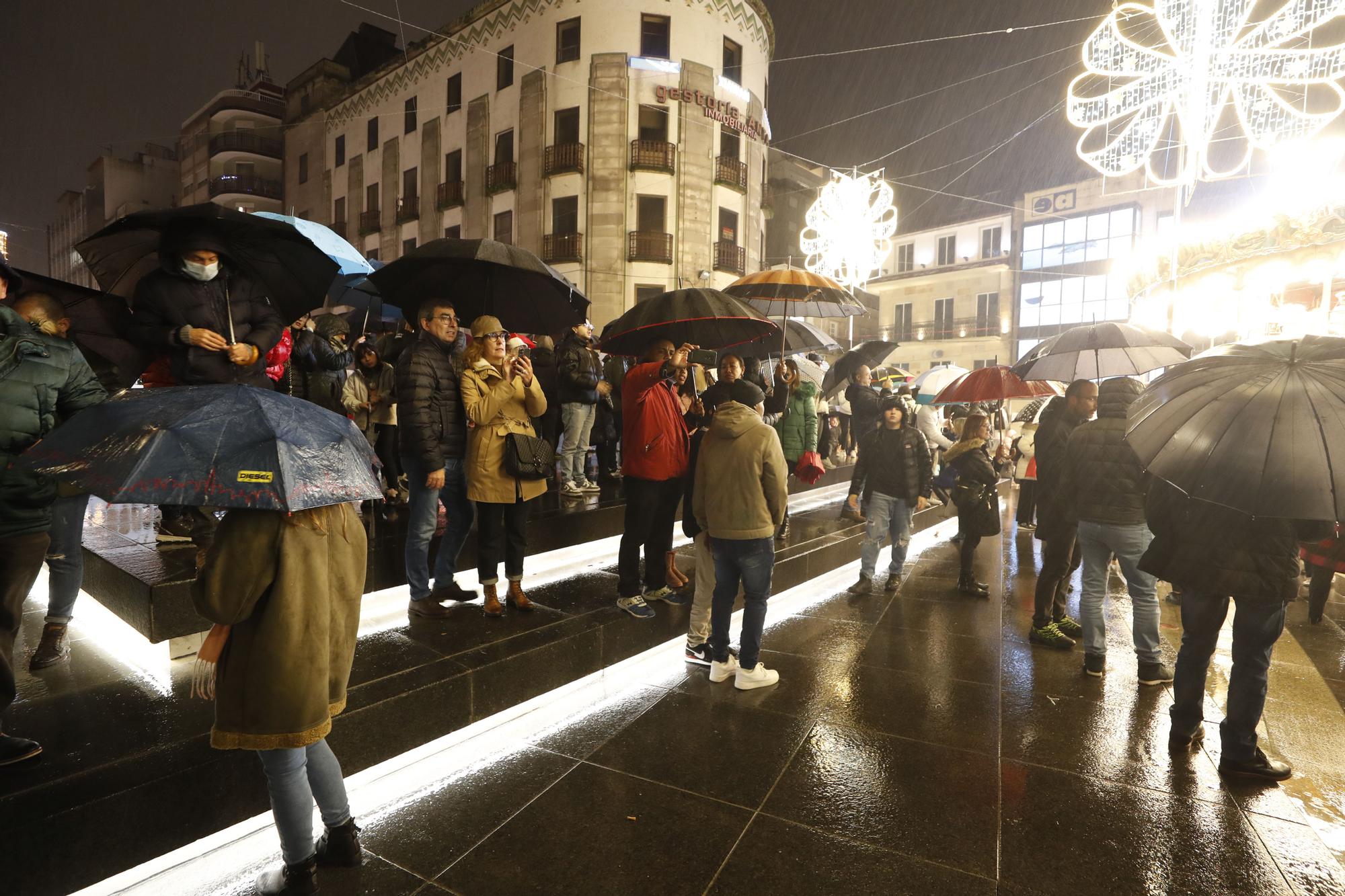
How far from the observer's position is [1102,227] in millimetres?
32375

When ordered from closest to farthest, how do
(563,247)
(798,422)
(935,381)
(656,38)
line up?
(798,422) < (935,381) < (656,38) < (563,247)

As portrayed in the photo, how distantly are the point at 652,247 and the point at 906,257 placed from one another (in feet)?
78.5

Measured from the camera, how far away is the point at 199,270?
3227 millimetres

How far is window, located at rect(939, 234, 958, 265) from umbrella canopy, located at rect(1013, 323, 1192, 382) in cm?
3384

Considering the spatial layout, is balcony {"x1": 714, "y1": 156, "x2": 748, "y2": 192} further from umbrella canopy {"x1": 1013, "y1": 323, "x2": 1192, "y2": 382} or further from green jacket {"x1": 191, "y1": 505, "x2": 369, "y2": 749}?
green jacket {"x1": 191, "y1": 505, "x2": 369, "y2": 749}

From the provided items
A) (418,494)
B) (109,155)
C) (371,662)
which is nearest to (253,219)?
(418,494)

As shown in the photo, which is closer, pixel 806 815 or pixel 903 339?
pixel 806 815

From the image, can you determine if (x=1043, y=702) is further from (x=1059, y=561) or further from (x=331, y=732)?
(x=331, y=732)

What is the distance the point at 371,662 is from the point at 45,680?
1.46 meters

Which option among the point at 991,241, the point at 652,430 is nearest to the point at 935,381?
the point at 652,430

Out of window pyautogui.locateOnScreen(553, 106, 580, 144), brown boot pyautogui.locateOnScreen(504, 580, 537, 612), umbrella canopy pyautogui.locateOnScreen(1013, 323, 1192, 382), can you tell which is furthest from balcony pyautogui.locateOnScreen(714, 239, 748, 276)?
brown boot pyautogui.locateOnScreen(504, 580, 537, 612)

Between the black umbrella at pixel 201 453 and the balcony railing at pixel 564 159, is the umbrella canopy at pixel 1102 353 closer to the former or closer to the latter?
the black umbrella at pixel 201 453

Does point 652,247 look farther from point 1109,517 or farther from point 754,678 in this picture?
point 754,678

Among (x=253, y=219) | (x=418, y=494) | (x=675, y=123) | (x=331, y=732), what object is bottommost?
(x=331, y=732)
